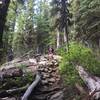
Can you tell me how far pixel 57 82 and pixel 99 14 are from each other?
10602 mm

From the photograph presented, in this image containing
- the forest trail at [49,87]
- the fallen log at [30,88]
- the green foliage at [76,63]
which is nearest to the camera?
the fallen log at [30,88]

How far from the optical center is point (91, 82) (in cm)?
1045

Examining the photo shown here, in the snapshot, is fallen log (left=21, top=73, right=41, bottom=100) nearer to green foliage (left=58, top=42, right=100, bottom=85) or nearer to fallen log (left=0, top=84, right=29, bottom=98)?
fallen log (left=0, top=84, right=29, bottom=98)

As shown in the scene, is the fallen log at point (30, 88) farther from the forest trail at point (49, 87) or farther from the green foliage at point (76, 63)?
the green foliage at point (76, 63)

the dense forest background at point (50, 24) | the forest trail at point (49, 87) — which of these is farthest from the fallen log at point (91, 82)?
the dense forest background at point (50, 24)

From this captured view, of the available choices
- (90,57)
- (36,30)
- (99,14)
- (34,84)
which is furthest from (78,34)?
(36,30)

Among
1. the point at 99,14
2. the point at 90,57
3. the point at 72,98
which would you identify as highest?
the point at 99,14

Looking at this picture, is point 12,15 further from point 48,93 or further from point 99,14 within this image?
point 48,93

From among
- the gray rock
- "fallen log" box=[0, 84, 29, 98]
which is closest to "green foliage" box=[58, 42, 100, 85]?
the gray rock

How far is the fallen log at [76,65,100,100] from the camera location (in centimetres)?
925

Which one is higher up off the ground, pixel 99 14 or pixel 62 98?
pixel 99 14

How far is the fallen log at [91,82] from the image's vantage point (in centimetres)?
925

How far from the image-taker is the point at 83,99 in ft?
32.1

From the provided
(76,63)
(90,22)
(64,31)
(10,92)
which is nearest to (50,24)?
(64,31)
